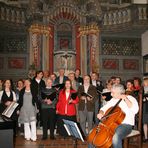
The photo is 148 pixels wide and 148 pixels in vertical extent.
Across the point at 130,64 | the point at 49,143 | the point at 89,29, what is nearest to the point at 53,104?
the point at 49,143

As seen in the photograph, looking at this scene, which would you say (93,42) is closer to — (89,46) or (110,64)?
(89,46)

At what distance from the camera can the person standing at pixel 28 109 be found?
23.3 ft

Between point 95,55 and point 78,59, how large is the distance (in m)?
0.89

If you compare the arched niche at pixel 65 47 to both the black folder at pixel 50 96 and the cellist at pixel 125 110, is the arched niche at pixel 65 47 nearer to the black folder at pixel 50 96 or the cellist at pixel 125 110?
the black folder at pixel 50 96

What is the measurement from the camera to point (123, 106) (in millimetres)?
4273

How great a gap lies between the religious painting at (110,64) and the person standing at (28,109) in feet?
26.9

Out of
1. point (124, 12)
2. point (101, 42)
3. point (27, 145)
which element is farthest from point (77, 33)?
point (27, 145)

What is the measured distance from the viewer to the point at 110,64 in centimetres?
1504

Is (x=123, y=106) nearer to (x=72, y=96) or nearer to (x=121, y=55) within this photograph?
(x=72, y=96)

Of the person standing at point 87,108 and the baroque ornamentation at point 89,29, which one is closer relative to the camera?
the person standing at point 87,108

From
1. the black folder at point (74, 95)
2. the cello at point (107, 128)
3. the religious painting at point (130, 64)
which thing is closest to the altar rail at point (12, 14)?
the religious painting at point (130, 64)

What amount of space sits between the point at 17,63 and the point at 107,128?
11.0 m

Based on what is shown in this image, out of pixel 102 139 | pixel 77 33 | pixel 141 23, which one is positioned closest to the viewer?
pixel 102 139

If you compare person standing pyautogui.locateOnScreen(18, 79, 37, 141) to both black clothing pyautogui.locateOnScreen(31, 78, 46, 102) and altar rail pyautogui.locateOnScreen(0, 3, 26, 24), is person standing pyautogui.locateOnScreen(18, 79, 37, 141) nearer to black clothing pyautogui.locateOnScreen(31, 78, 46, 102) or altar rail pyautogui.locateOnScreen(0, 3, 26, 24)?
black clothing pyautogui.locateOnScreen(31, 78, 46, 102)
